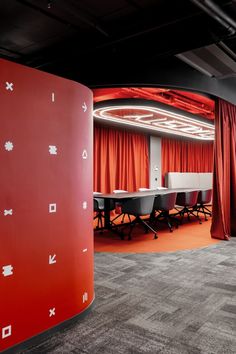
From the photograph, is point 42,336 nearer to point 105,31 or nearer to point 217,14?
point 217,14

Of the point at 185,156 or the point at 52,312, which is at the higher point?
the point at 185,156

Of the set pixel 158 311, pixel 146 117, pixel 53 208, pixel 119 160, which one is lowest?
pixel 158 311

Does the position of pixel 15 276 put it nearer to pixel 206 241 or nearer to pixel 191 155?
pixel 206 241

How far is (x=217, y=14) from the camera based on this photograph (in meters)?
3.06

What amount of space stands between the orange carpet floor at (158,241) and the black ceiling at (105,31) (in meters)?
2.64

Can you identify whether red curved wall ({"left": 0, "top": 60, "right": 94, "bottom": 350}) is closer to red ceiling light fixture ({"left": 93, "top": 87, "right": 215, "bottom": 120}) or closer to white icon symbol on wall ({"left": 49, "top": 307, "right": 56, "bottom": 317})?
white icon symbol on wall ({"left": 49, "top": 307, "right": 56, "bottom": 317})

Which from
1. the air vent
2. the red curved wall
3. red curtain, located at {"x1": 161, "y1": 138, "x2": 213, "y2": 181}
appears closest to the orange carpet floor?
the red curved wall

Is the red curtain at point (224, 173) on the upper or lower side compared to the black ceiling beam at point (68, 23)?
lower

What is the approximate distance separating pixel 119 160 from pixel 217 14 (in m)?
6.88

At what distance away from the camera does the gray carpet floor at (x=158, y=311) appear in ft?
6.96

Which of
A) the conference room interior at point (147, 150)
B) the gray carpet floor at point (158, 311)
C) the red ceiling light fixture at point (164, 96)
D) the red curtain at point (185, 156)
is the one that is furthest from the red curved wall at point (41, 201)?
the red curtain at point (185, 156)

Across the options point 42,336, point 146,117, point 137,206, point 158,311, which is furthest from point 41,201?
point 146,117

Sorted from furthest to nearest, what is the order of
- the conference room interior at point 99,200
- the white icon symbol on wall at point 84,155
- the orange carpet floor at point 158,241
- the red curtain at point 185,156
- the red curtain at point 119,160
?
1. the red curtain at point 185,156
2. the red curtain at point 119,160
3. the orange carpet floor at point 158,241
4. the white icon symbol on wall at point 84,155
5. the conference room interior at point 99,200

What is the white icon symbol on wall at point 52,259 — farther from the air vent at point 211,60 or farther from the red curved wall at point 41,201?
the air vent at point 211,60
